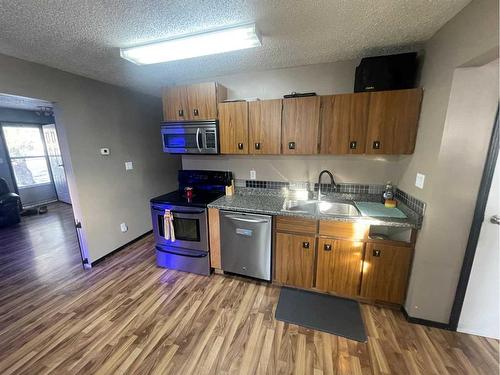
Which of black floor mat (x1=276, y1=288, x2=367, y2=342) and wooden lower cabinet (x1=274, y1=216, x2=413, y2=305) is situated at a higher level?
wooden lower cabinet (x1=274, y1=216, x2=413, y2=305)

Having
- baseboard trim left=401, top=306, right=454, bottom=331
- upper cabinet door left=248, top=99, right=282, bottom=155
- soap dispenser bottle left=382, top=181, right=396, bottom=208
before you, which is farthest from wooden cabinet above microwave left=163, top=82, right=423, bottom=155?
baseboard trim left=401, top=306, right=454, bottom=331

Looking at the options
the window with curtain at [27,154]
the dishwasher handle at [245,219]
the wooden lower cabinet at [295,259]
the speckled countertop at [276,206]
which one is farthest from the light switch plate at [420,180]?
the window with curtain at [27,154]

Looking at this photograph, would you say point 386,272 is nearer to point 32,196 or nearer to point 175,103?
point 175,103

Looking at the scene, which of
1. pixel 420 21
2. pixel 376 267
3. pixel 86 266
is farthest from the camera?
pixel 86 266

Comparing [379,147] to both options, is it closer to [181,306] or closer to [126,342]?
[181,306]

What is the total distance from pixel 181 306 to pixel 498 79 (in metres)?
3.17

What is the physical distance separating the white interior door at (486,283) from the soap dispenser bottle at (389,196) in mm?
666

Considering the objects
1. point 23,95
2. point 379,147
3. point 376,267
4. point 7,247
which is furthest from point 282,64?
point 7,247

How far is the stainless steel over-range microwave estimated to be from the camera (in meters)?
2.44

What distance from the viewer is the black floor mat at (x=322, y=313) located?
1.81 m

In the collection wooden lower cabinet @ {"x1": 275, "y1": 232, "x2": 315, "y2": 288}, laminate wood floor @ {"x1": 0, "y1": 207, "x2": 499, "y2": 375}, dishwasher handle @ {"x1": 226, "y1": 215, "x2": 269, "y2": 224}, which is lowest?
laminate wood floor @ {"x1": 0, "y1": 207, "x2": 499, "y2": 375}

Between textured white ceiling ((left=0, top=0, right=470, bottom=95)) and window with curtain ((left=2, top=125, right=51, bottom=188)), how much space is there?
438 cm

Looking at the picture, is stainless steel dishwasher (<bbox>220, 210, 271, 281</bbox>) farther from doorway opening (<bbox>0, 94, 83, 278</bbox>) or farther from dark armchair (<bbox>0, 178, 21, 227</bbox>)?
dark armchair (<bbox>0, 178, 21, 227</bbox>)

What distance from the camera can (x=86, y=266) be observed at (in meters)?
2.78
